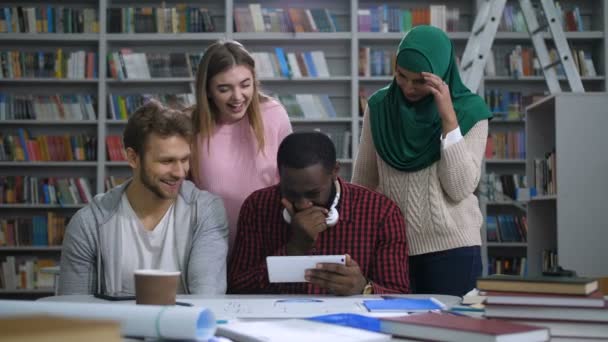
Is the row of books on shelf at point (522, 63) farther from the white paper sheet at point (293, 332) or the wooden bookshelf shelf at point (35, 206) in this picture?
the white paper sheet at point (293, 332)

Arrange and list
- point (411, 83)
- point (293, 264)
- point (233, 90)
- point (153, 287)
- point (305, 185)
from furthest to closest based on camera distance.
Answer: point (233, 90) < point (411, 83) < point (305, 185) < point (293, 264) < point (153, 287)

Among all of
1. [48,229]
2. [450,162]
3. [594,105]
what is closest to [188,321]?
[450,162]

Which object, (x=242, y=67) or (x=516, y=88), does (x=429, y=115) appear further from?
(x=516, y=88)

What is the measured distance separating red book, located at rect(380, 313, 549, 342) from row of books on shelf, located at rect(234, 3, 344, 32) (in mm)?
4781

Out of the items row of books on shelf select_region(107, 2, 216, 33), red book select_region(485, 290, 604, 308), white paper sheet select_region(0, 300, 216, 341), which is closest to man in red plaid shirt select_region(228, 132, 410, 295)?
red book select_region(485, 290, 604, 308)

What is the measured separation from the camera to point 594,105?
372 centimetres

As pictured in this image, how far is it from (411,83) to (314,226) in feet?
1.92

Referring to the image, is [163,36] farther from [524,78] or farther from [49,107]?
[524,78]

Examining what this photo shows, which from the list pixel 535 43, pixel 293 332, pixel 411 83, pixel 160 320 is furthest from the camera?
pixel 535 43

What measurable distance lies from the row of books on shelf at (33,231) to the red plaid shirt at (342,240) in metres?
4.08

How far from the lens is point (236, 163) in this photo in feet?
7.84

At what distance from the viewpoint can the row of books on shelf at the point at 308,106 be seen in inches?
227

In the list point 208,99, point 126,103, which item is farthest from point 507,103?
point 208,99

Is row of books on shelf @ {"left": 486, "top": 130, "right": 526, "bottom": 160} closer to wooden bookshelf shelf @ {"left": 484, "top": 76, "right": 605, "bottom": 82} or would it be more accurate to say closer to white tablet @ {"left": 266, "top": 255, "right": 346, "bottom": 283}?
wooden bookshelf shelf @ {"left": 484, "top": 76, "right": 605, "bottom": 82}
